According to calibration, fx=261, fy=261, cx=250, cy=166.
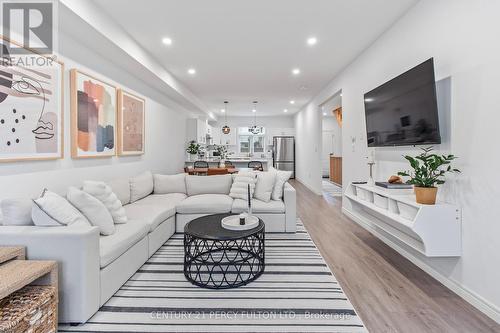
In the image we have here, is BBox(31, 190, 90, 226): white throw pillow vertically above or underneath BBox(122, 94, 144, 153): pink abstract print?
underneath

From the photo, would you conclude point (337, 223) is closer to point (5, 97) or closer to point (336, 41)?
point (336, 41)

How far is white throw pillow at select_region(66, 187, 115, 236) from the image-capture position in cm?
227

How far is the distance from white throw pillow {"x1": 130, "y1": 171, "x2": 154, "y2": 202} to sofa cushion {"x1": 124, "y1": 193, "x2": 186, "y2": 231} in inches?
3.1

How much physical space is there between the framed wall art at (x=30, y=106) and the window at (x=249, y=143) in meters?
8.56

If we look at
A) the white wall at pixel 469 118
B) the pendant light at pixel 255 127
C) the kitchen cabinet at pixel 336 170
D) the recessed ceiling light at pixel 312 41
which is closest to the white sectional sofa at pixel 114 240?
the white wall at pixel 469 118

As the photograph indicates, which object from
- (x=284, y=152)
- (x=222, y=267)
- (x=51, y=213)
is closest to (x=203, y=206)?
(x=222, y=267)

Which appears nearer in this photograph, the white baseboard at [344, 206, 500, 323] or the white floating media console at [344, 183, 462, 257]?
the white baseboard at [344, 206, 500, 323]

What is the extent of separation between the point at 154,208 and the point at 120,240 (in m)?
1.09

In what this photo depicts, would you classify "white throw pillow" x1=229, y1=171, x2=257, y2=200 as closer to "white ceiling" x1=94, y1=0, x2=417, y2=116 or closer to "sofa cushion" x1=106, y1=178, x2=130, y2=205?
"sofa cushion" x1=106, y1=178, x2=130, y2=205

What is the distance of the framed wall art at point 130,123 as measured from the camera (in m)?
3.94

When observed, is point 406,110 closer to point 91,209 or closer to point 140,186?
point 91,209

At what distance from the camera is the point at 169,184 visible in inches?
172

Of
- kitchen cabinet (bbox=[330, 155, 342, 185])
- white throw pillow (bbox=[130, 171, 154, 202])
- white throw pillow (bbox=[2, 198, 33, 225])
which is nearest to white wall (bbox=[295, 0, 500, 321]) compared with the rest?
white throw pillow (bbox=[2, 198, 33, 225])

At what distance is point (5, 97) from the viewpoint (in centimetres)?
220
